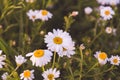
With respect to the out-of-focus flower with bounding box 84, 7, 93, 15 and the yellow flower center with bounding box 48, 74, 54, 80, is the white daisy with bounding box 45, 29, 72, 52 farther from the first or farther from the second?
the out-of-focus flower with bounding box 84, 7, 93, 15

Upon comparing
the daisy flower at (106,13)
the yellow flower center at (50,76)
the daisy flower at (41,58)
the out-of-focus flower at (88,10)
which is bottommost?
the yellow flower center at (50,76)

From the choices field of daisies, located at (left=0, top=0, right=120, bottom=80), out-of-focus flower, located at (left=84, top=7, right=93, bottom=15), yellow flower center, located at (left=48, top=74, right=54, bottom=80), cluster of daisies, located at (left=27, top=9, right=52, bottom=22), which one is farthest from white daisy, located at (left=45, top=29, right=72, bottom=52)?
out-of-focus flower, located at (left=84, top=7, right=93, bottom=15)

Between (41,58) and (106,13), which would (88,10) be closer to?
(106,13)

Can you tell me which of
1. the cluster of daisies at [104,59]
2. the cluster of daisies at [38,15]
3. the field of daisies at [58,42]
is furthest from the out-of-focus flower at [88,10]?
the cluster of daisies at [104,59]

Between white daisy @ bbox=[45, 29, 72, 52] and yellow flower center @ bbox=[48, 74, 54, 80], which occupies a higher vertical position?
white daisy @ bbox=[45, 29, 72, 52]

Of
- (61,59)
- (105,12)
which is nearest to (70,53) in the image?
(61,59)

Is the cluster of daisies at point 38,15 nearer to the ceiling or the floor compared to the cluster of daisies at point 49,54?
nearer to the ceiling

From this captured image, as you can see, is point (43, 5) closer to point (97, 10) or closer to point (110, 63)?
point (97, 10)

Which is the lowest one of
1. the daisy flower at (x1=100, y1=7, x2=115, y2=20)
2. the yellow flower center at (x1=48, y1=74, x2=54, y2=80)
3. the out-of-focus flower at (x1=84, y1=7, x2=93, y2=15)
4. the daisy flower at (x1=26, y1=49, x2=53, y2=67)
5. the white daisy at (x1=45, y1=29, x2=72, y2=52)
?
the yellow flower center at (x1=48, y1=74, x2=54, y2=80)

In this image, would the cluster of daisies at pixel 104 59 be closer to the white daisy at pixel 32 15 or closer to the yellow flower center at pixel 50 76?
the yellow flower center at pixel 50 76

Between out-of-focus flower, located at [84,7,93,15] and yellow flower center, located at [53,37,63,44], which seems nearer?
yellow flower center, located at [53,37,63,44]
